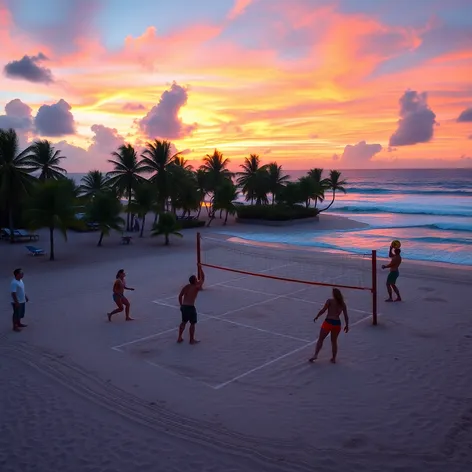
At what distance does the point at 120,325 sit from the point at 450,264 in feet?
50.8

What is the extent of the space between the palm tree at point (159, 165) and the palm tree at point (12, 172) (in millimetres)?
9883

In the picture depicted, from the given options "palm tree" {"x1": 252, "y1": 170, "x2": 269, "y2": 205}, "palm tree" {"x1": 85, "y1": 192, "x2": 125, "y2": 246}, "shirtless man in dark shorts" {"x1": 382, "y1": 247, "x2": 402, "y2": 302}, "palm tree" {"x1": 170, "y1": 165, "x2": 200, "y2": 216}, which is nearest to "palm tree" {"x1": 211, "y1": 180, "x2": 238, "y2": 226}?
"palm tree" {"x1": 170, "y1": 165, "x2": 200, "y2": 216}

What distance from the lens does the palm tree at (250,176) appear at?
4519 cm

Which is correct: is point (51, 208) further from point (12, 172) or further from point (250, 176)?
point (250, 176)

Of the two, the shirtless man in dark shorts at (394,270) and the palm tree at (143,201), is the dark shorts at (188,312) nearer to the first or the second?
the shirtless man in dark shorts at (394,270)

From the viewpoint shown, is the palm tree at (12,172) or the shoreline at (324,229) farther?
the palm tree at (12,172)

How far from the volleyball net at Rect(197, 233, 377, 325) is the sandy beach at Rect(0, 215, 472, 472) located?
2.19 meters

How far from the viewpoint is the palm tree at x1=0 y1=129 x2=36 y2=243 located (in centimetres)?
2509

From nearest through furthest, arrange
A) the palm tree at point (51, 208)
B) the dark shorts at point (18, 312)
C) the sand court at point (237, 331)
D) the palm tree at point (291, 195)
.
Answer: the sand court at point (237, 331) → the dark shorts at point (18, 312) → the palm tree at point (51, 208) → the palm tree at point (291, 195)

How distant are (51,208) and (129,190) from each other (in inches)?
483

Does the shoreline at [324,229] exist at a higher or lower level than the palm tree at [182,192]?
lower

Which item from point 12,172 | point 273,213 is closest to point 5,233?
point 12,172

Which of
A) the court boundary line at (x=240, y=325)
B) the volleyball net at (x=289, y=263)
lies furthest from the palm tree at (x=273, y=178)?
the court boundary line at (x=240, y=325)

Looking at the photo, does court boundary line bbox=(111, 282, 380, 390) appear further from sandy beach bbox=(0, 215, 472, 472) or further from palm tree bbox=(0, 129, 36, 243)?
palm tree bbox=(0, 129, 36, 243)
